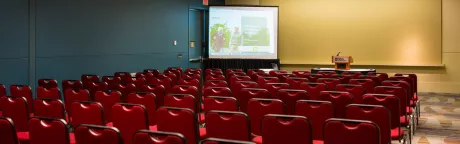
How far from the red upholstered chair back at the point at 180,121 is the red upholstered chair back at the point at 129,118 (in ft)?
0.52

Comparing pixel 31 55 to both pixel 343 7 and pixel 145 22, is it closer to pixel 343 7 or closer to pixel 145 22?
pixel 145 22

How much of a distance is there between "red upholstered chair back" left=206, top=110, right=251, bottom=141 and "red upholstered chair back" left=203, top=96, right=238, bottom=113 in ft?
2.91

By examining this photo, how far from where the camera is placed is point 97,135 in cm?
325

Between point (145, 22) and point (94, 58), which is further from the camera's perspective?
point (145, 22)

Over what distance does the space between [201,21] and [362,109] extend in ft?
39.4

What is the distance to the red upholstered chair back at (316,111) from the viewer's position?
4.88 m

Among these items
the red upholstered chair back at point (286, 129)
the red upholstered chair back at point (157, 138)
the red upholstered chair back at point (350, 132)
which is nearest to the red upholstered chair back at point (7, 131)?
the red upholstered chair back at point (157, 138)

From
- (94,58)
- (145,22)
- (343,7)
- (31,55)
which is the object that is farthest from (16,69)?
(343,7)

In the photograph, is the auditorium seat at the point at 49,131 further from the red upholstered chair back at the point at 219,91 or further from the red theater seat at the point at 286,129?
the red upholstered chair back at the point at 219,91

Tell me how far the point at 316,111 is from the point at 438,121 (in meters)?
4.72

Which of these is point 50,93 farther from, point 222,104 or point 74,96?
point 222,104

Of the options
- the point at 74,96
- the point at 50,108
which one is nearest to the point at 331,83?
the point at 74,96

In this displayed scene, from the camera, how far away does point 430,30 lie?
A: 47.7ft

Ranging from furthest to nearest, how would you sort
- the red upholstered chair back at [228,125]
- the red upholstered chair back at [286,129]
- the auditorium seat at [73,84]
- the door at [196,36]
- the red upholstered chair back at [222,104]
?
the door at [196,36] → the auditorium seat at [73,84] → the red upholstered chair back at [222,104] → the red upholstered chair back at [228,125] → the red upholstered chair back at [286,129]
